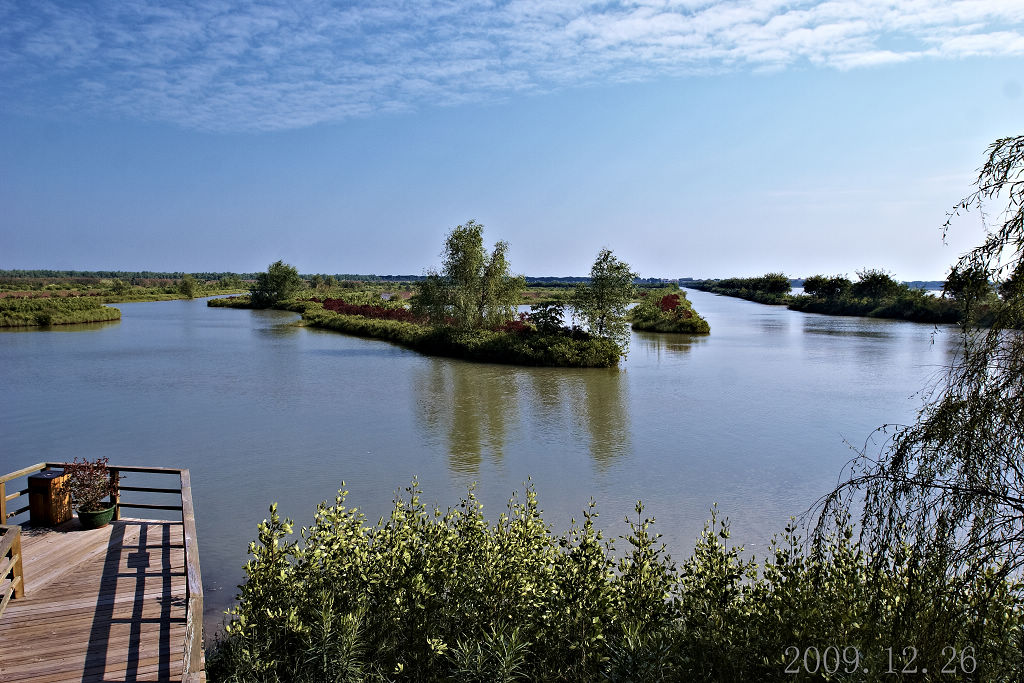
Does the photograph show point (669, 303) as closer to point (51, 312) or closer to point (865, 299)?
point (865, 299)

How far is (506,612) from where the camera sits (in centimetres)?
531

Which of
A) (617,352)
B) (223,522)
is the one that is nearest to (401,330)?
(617,352)

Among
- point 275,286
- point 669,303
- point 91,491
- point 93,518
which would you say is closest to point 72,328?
point 275,286

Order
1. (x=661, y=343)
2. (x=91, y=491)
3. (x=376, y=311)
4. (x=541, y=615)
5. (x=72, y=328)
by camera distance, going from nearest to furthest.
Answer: (x=541, y=615)
(x=91, y=491)
(x=661, y=343)
(x=72, y=328)
(x=376, y=311)

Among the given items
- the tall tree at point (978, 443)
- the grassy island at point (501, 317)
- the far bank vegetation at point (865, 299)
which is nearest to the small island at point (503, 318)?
the grassy island at point (501, 317)

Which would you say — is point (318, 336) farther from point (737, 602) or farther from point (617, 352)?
point (737, 602)

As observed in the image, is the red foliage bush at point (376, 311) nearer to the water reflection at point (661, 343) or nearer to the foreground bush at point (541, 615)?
the water reflection at point (661, 343)

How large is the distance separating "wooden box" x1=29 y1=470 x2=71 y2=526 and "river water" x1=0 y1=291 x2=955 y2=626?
1.78 m

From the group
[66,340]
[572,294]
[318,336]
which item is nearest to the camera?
[572,294]

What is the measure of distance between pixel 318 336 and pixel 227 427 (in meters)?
26.2

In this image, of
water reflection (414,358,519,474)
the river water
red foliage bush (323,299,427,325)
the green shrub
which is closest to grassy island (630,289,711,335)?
the river water

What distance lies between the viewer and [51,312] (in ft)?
154

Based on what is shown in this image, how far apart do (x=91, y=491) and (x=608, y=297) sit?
21.7 meters

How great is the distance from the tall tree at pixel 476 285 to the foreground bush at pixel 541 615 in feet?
84.6
